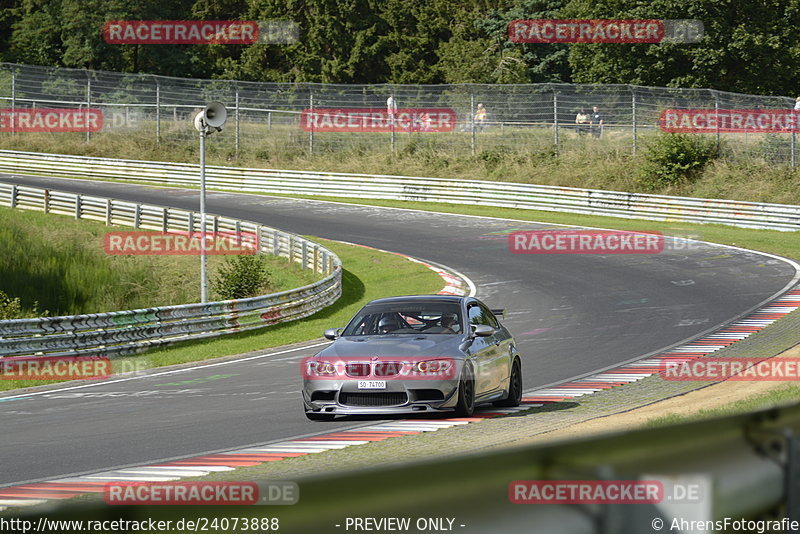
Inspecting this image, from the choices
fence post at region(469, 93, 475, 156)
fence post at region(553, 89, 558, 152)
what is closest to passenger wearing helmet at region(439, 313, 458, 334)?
fence post at region(553, 89, 558, 152)

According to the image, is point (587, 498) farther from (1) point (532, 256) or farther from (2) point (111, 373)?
(1) point (532, 256)

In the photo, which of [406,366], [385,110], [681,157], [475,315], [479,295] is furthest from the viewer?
[385,110]

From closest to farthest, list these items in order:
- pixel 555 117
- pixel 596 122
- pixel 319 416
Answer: pixel 319 416, pixel 596 122, pixel 555 117

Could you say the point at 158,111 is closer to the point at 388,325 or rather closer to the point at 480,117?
the point at 480,117

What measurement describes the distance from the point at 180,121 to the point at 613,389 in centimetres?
4329

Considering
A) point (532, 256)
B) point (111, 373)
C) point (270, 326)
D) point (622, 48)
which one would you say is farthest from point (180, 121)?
point (111, 373)

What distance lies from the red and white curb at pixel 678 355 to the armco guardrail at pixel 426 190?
13276 mm

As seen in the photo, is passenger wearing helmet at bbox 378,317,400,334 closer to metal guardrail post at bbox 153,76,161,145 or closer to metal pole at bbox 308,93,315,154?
metal pole at bbox 308,93,315,154

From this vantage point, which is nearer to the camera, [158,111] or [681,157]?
[681,157]

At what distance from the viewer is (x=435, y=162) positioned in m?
48.2

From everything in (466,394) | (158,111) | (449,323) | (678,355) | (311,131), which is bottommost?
(678,355)

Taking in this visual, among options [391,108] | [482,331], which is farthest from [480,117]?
[482,331]

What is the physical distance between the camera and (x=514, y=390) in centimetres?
1321

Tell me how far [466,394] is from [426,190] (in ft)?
107
